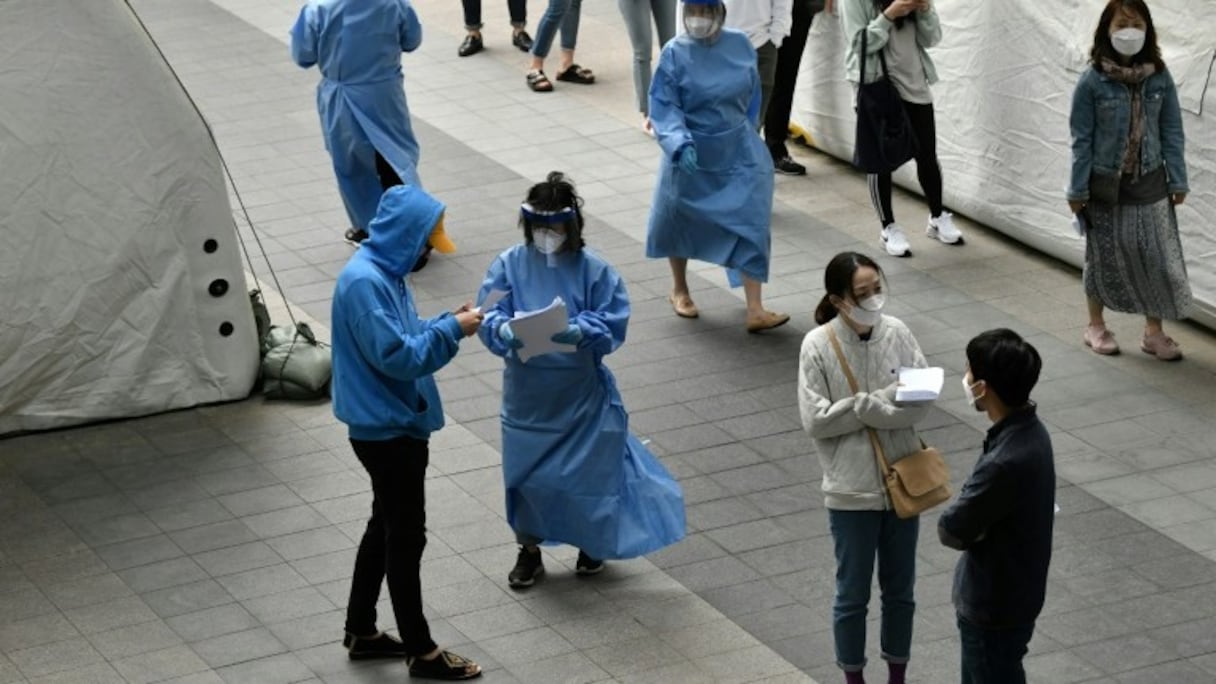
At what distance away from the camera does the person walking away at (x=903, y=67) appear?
11945 millimetres

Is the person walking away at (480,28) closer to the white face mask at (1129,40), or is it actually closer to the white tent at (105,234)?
the white tent at (105,234)

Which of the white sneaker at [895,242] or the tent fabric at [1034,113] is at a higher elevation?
the tent fabric at [1034,113]

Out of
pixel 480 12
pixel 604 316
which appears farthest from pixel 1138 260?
pixel 480 12

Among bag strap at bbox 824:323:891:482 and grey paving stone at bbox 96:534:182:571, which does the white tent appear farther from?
bag strap at bbox 824:323:891:482

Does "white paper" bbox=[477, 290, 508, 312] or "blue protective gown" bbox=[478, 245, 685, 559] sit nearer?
"white paper" bbox=[477, 290, 508, 312]

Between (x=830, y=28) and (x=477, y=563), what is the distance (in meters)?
5.82

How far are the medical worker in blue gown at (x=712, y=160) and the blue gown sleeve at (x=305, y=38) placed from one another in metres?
2.20

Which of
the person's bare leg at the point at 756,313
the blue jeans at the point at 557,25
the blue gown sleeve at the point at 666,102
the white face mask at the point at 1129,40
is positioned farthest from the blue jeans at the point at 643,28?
the white face mask at the point at 1129,40

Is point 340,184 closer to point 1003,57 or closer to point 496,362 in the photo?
point 496,362

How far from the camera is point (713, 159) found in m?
11.0

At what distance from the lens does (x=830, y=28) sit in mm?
13562

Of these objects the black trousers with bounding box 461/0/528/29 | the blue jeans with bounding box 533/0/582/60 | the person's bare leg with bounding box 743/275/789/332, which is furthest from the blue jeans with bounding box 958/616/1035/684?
the black trousers with bounding box 461/0/528/29

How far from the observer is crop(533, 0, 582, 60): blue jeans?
1533cm

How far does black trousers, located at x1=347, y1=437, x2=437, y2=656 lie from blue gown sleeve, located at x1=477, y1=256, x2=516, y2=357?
21.6 inches
